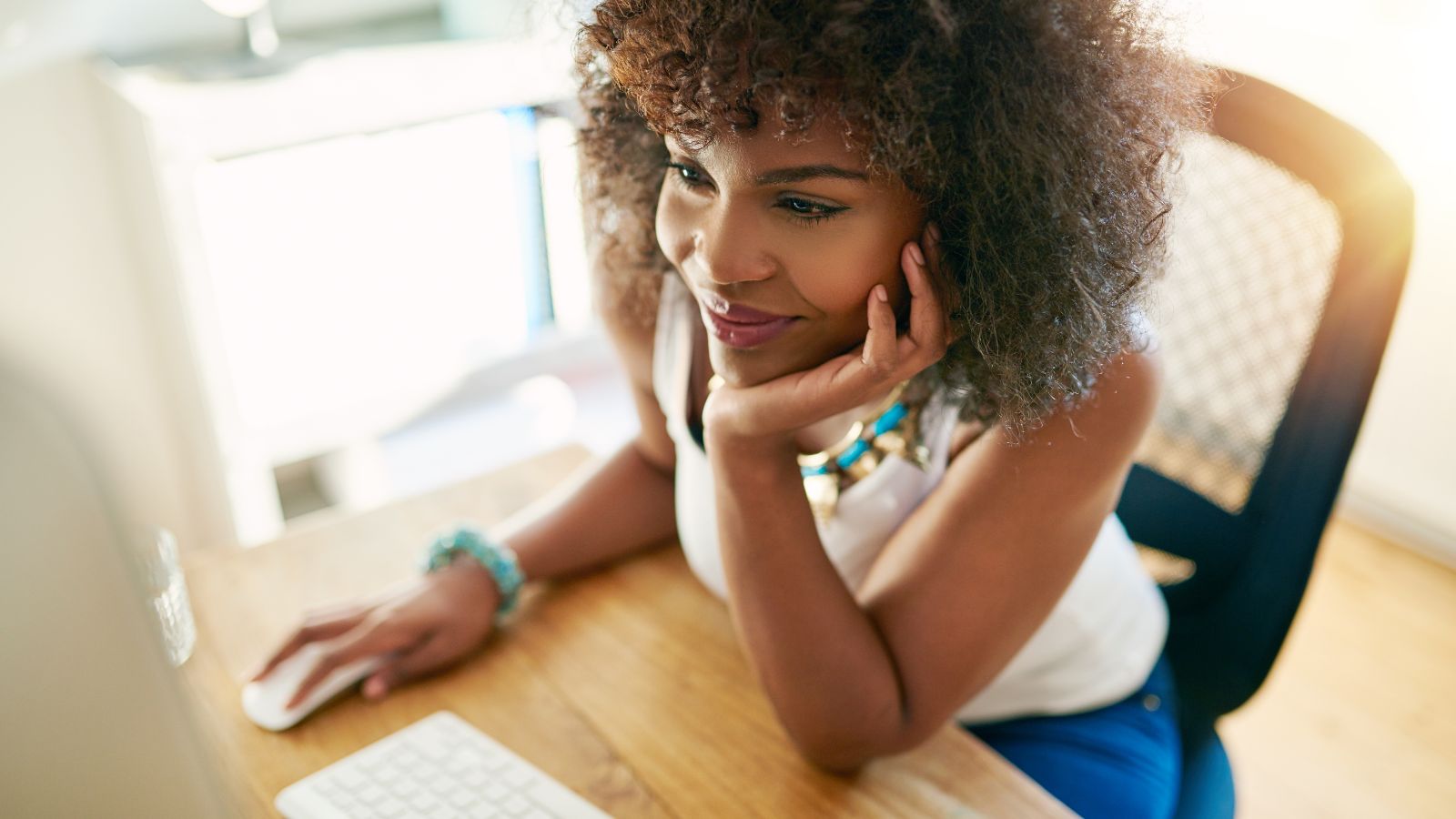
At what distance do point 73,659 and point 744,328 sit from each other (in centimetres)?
56

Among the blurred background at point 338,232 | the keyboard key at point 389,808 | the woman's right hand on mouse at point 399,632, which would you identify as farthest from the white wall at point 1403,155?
the keyboard key at point 389,808

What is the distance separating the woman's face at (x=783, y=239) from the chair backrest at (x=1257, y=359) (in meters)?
0.24

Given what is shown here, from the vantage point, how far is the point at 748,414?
35.1 inches

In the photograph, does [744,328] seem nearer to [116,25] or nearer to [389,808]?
[389,808]

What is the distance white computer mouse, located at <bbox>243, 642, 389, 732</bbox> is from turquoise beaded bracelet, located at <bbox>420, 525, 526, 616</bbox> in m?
0.12

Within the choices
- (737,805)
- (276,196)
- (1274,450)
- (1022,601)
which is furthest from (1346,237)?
(276,196)

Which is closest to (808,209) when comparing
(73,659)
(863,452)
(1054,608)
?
(863,452)

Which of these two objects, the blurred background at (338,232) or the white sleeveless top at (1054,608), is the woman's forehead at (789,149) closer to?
the white sleeveless top at (1054,608)

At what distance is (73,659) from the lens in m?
0.38

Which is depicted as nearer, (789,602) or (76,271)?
(789,602)

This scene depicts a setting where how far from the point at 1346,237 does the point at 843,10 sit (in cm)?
51

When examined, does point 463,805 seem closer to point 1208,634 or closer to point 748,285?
point 748,285

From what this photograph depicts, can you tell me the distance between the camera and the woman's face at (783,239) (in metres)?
0.76

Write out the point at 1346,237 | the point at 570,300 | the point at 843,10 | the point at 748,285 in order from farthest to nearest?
1. the point at 570,300
2. the point at 1346,237
3. the point at 748,285
4. the point at 843,10
